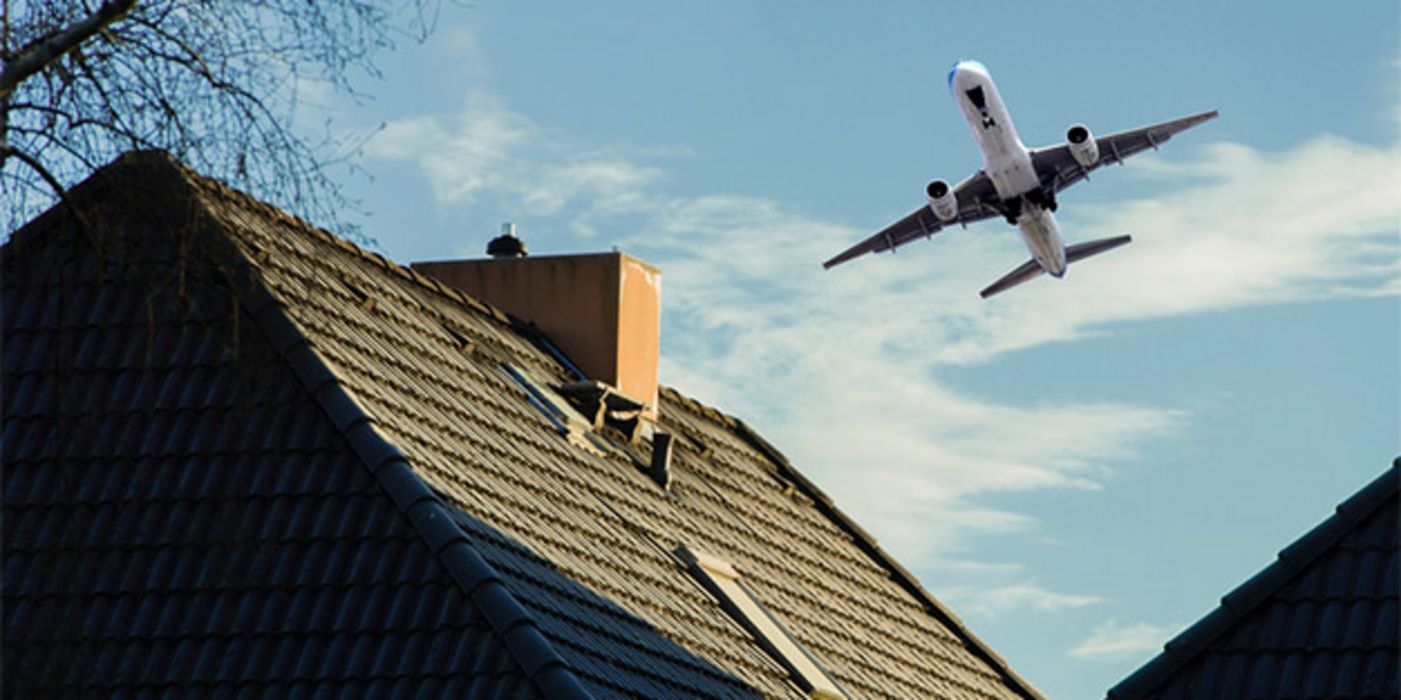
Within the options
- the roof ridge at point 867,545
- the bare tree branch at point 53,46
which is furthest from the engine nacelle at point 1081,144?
the bare tree branch at point 53,46

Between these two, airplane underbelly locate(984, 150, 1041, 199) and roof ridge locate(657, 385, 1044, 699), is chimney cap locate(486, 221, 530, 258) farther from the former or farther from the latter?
airplane underbelly locate(984, 150, 1041, 199)

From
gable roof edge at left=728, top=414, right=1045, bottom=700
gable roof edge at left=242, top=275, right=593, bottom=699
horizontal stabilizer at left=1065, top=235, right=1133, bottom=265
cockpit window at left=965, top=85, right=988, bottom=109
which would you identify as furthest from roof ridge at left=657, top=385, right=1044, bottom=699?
horizontal stabilizer at left=1065, top=235, right=1133, bottom=265

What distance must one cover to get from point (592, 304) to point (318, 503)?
8368mm

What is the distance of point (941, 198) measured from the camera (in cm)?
5553

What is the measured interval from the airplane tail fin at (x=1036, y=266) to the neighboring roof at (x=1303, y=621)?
44.7 meters

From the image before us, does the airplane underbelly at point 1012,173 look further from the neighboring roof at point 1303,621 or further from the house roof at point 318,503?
the neighboring roof at point 1303,621

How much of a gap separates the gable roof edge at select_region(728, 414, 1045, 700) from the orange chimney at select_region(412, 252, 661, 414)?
225cm

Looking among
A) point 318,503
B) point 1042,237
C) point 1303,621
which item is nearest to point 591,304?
point 318,503

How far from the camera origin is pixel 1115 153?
180 feet

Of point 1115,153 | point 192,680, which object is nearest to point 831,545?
point 192,680

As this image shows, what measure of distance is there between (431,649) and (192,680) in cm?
159

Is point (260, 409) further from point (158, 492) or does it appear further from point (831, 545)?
point (831, 545)

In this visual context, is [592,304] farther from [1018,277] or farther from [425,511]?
[1018,277]

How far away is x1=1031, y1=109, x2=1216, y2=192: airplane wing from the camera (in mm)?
54281
